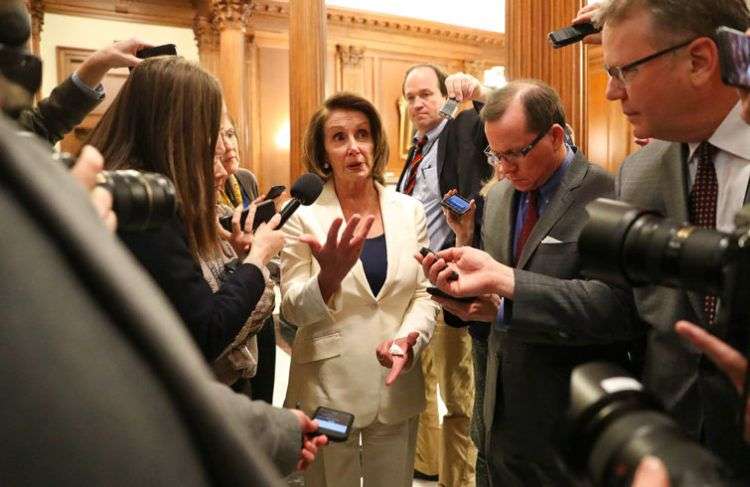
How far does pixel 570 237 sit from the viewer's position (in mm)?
1746

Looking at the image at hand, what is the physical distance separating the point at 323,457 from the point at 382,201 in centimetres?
95

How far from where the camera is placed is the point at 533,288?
1581 millimetres

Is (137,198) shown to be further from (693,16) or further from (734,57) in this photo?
(693,16)

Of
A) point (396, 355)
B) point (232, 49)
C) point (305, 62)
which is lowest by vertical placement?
point (396, 355)

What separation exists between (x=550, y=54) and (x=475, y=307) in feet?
5.51

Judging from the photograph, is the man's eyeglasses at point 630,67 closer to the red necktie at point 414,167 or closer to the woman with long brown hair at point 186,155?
the woman with long brown hair at point 186,155

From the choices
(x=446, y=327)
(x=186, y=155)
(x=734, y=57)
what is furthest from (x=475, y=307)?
(x=446, y=327)

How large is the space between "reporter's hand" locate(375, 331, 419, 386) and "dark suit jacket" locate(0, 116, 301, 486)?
1659 millimetres

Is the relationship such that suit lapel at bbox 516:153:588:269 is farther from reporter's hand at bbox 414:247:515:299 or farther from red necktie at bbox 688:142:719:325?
red necktie at bbox 688:142:719:325

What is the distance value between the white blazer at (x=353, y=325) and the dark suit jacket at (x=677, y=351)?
0.89 metres

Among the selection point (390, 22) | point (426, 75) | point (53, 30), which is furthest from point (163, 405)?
point (390, 22)

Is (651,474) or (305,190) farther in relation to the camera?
(305,190)

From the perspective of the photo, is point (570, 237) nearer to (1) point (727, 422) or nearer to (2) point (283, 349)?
(1) point (727, 422)

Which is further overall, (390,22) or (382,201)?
(390,22)
